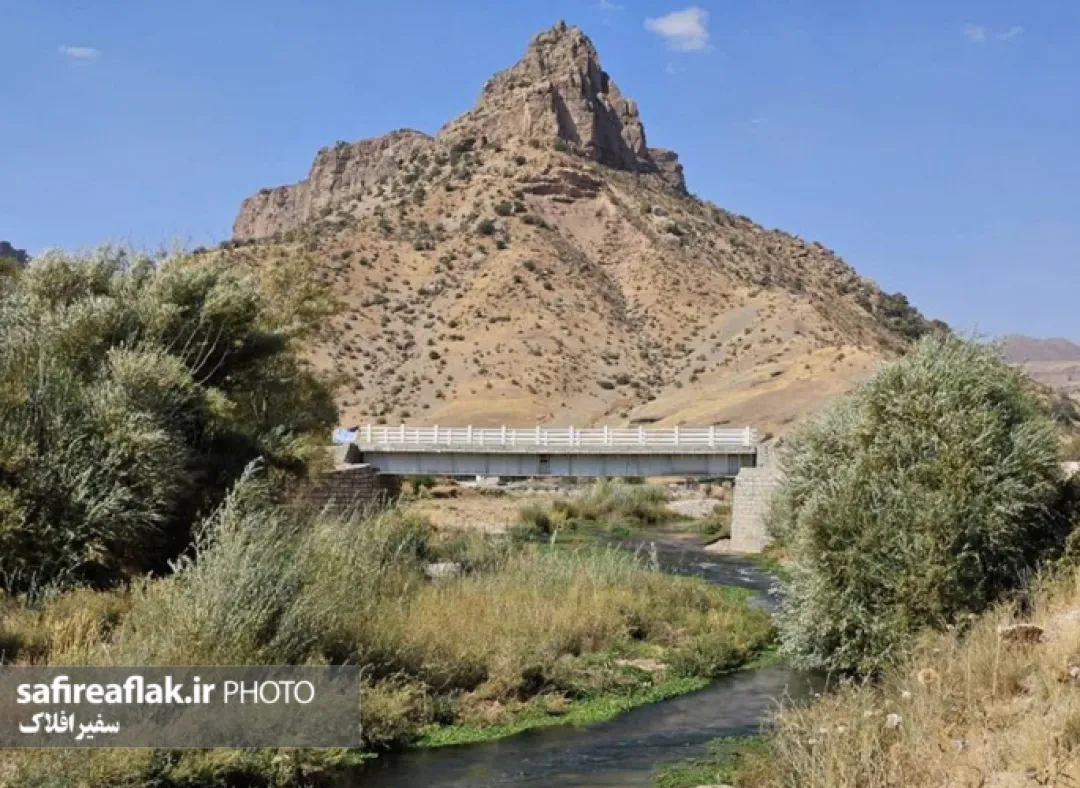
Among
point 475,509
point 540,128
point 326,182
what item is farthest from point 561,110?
point 475,509

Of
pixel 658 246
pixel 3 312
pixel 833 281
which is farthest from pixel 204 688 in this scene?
pixel 833 281

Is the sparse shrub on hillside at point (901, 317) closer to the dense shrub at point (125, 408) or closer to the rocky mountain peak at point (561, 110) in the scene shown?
the rocky mountain peak at point (561, 110)

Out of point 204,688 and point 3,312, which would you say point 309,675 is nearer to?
point 204,688

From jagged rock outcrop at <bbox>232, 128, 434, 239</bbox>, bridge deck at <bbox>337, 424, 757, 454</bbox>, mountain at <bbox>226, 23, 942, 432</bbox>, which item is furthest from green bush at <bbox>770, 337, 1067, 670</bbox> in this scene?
jagged rock outcrop at <bbox>232, 128, 434, 239</bbox>

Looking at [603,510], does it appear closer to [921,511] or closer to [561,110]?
[921,511]

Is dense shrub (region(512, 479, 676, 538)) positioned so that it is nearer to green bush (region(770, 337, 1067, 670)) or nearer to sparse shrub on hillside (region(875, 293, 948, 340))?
green bush (region(770, 337, 1067, 670))

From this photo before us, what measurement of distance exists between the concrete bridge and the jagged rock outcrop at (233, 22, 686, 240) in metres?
75.6

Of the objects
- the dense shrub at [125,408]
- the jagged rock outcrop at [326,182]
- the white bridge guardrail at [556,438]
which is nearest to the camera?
the dense shrub at [125,408]

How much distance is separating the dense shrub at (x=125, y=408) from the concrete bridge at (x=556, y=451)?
64.2 feet

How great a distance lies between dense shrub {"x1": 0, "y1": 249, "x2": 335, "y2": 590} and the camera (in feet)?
59.7

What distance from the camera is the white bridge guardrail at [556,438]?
46031 mm

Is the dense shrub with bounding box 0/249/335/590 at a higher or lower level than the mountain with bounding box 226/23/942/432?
lower

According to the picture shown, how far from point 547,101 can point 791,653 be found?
112 m

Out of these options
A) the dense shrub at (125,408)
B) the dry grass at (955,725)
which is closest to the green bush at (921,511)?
the dry grass at (955,725)
